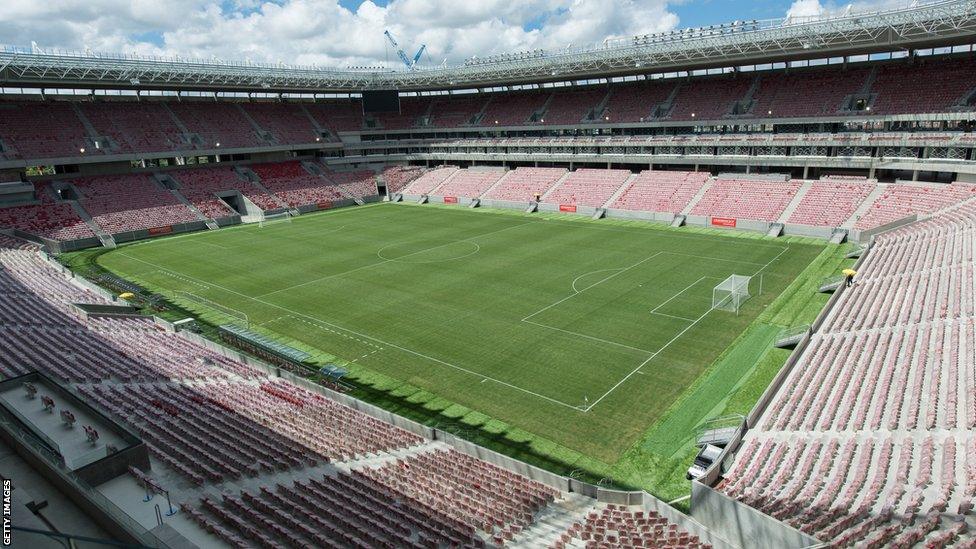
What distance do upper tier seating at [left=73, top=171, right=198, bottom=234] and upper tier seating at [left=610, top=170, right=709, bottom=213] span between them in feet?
141

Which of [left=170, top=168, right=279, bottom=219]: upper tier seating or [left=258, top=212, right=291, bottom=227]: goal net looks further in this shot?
[left=170, top=168, right=279, bottom=219]: upper tier seating

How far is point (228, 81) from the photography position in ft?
208

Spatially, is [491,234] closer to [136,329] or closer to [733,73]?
[136,329]

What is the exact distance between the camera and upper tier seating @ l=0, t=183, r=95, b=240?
48.1 m

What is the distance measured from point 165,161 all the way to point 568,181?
44798 mm

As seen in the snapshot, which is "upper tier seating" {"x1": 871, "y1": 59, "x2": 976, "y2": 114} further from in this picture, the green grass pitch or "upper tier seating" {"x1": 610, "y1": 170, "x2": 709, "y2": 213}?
the green grass pitch

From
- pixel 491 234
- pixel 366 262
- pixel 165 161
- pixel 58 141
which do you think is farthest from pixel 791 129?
pixel 58 141

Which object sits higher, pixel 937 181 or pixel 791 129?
pixel 791 129

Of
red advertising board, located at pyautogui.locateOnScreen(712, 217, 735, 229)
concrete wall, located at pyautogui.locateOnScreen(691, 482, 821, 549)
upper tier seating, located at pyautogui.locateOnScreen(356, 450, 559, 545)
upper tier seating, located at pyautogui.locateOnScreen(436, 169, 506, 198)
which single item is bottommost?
upper tier seating, located at pyautogui.locateOnScreen(356, 450, 559, 545)

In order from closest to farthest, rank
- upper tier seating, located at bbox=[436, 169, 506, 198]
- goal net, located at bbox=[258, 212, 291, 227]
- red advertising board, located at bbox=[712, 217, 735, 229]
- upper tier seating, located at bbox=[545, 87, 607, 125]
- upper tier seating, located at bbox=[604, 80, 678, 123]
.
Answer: red advertising board, located at bbox=[712, 217, 735, 229], goal net, located at bbox=[258, 212, 291, 227], upper tier seating, located at bbox=[604, 80, 678, 123], upper tier seating, located at bbox=[436, 169, 506, 198], upper tier seating, located at bbox=[545, 87, 607, 125]

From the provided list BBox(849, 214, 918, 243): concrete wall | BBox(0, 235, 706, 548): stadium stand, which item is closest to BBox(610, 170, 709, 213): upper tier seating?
BBox(849, 214, 918, 243): concrete wall

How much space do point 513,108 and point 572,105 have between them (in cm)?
891

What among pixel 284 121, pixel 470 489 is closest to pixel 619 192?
pixel 284 121

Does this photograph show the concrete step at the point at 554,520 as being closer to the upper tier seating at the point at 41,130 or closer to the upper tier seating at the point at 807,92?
the upper tier seating at the point at 807,92
